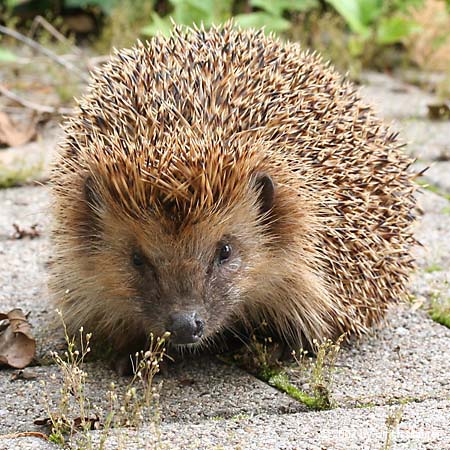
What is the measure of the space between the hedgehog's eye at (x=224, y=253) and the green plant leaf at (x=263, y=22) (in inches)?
148

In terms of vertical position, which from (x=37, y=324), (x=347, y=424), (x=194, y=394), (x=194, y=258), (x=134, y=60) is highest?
(x=134, y=60)

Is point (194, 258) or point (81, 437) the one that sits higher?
point (194, 258)

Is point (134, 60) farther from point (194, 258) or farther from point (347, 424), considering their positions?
point (347, 424)

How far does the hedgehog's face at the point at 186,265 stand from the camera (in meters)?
2.69

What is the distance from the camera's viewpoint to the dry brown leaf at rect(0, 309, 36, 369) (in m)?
3.06

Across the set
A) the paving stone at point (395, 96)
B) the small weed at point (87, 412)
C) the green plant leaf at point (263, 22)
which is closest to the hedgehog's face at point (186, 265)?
the small weed at point (87, 412)

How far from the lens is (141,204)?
2709mm

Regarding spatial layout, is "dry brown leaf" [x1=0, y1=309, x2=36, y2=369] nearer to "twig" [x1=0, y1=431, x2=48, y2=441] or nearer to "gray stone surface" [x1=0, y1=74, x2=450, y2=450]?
"gray stone surface" [x1=0, y1=74, x2=450, y2=450]

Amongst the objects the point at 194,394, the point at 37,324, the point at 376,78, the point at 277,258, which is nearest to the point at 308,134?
the point at 277,258

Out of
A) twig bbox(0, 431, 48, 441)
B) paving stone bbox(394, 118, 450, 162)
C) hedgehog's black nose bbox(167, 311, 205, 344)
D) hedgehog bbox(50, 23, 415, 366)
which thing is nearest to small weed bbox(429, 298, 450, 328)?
hedgehog bbox(50, 23, 415, 366)

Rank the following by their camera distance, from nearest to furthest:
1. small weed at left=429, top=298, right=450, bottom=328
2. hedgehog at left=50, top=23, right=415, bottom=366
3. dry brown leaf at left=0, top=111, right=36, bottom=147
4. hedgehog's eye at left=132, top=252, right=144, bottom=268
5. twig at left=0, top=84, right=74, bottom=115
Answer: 1. hedgehog at left=50, top=23, right=415, bottom=366
2. hedgehog's eye at left=132, top=252, right=144, bottom=268
3. small weed at left=429, top=298, right=450, bottom=328
4. dry brown leaf at left=0, top=111, right=36, bottom=147
5. twig at left=0, top=84, right=74, bottom=115

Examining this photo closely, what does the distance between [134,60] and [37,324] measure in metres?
0.98

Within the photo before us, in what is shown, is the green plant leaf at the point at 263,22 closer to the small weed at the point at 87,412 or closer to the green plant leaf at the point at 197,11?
the green plant leaf at the point at 197,11

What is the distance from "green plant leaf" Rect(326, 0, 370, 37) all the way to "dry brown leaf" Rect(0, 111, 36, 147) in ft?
7.76
